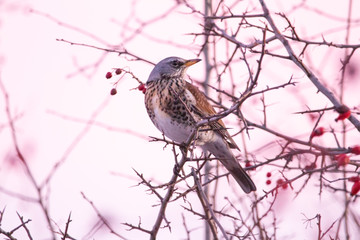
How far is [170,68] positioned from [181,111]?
2.33 ft

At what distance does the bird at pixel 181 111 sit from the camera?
5473 mm

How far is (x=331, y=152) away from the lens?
3.11 metres

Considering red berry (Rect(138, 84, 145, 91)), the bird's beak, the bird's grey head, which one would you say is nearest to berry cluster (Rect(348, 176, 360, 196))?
red berry (Rect(138, 84, 145, 91))

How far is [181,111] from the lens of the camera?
215 inches

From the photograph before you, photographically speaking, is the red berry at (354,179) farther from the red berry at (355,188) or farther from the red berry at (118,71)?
the red berry at (118,71)

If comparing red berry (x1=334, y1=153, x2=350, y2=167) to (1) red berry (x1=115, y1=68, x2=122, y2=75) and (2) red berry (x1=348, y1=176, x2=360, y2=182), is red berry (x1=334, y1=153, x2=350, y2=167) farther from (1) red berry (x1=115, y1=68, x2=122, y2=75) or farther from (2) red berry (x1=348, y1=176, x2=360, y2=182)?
(1) red berry (x1=115, y1=68, x2=122, y2=75)

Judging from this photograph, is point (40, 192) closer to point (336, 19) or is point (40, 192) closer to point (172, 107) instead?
point (172, 107)

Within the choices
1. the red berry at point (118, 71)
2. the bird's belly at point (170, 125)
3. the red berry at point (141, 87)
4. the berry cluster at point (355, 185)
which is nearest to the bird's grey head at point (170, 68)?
the bird's belly at point (170, 125)

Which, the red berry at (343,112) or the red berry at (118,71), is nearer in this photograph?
the red berry at (343,112)

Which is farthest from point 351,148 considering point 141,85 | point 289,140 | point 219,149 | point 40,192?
point 219,149

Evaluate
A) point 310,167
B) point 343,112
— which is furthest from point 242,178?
point 343,112

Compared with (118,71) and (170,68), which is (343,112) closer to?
(118,71)

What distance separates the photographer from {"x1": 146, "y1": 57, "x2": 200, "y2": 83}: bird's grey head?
5.93 meters

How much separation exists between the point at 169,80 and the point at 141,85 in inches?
32.0
